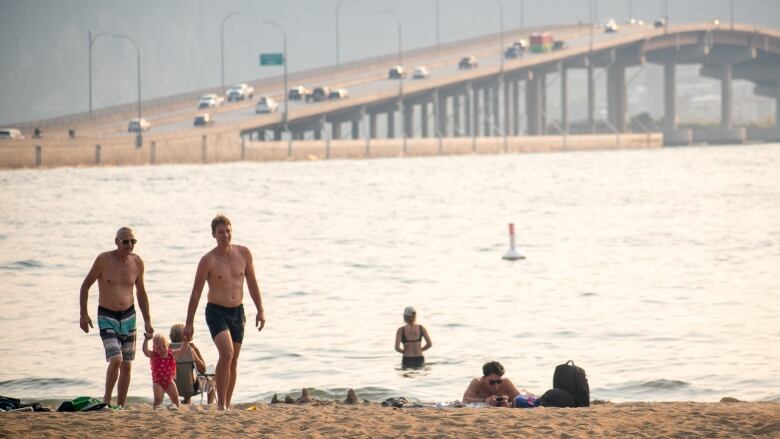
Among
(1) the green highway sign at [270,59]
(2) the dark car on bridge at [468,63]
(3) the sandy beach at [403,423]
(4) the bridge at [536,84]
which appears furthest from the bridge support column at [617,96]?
(3) the sandy beach at [403,423]

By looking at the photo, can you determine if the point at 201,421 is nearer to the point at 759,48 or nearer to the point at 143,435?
the point at 143,435

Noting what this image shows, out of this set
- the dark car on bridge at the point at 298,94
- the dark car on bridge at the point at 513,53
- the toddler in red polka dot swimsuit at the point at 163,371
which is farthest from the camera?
the dark car on bridge at the point at 513,53

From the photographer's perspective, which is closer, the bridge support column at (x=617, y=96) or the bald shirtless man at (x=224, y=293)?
the bald shirtless man at (x=224, y=293)

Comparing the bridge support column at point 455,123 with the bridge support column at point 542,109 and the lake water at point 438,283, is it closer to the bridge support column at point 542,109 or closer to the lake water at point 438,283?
the bridge support column at point 542,109

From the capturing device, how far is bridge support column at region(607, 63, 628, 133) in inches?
7638

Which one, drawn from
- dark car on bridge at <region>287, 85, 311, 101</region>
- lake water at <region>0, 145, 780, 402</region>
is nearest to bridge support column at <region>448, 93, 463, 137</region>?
dark car on bridge at <region>287, 85, 311, 101</region>

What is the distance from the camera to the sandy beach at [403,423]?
1336cm

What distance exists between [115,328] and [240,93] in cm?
13956

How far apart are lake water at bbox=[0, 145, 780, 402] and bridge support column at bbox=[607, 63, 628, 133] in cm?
8443

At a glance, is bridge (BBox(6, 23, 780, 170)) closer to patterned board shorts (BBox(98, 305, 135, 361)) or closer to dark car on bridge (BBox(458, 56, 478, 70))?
dark car on bridge (BBox(458, 56, 478, 70))

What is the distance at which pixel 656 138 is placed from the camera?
194m

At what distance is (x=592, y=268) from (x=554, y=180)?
80.7 meters

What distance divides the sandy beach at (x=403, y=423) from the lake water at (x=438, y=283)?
5588mm

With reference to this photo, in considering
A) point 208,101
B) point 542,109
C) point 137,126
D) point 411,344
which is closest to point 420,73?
point 208,101
